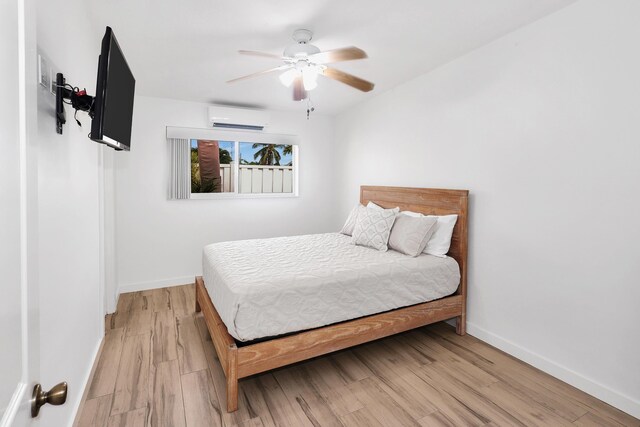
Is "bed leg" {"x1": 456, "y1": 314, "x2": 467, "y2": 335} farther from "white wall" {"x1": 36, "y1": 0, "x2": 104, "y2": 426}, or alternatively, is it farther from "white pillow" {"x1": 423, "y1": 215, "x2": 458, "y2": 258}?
"white wall" {"x1": 36, "y1": 0, "x2": 104, "y2": 426}

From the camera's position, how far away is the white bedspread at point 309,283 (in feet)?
6.66

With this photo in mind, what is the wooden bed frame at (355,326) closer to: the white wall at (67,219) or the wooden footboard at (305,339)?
the wooden footboard at (305,339)

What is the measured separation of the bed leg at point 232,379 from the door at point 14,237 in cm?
130

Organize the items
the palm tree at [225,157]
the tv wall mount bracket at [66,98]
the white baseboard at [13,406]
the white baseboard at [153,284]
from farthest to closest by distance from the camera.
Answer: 1. the palm tree at [225,157]
2. the white baseboard at [153,284]
3. the tv wall mount bracket at [66,98]
4. the white baseboard at [13,406]

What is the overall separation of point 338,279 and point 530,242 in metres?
1.49

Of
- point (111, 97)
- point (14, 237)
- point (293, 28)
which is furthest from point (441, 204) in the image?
point (14, 237)

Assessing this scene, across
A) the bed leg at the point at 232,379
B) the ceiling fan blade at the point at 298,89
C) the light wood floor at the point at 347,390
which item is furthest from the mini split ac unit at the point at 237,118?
the bed leg at the point at 232,379

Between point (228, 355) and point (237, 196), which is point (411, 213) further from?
point (237, 196)

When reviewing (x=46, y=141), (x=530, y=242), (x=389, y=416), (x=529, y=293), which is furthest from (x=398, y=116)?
(x=46, y=141)

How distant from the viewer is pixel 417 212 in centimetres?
339

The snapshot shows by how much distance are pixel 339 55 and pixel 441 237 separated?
1793 millimetres

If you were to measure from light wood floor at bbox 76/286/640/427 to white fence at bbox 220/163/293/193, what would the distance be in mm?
2446

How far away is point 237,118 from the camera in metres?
4.36

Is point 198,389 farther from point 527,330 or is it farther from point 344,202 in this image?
point 344,202
